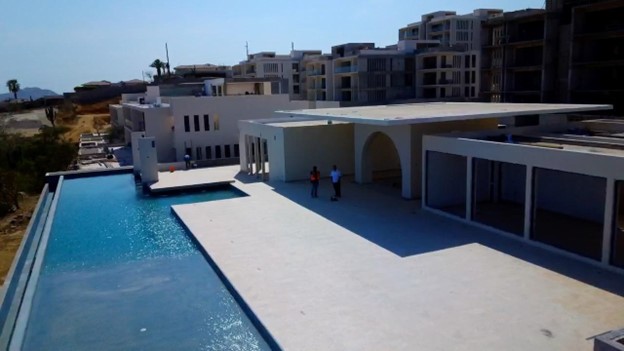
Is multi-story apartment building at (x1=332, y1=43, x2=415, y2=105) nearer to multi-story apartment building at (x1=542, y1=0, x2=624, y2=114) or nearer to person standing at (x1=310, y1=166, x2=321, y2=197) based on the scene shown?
multi-story apartment building at (x1=542, y1=0, x2=624, y2=114)

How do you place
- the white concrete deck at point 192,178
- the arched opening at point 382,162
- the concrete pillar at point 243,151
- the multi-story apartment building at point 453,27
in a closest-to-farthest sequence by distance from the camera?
the arched opening at point 382,162
the white concrete deck at point 192,178
the concrete pillar at point 243,151
the multi-story apartment building at point 453,27

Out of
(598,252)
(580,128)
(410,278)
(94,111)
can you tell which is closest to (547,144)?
(598,252)

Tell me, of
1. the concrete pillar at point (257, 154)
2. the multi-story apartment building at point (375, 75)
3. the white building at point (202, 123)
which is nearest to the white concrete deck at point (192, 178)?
the concrete pillar at point (257, 154)

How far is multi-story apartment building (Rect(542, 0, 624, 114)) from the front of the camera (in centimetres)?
3750

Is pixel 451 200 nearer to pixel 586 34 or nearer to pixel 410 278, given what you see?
pixel 410 278

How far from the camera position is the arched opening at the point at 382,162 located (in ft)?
70.4

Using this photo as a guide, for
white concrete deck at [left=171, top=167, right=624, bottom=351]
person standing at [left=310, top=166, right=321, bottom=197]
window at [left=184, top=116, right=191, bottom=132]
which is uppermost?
window at [left=184, top=116, right=191, bottom=132]

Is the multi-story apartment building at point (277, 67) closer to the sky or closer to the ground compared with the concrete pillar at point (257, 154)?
closer to the sky

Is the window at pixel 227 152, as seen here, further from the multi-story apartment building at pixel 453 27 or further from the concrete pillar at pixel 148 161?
the multi-story apartment building at pixel 453 27

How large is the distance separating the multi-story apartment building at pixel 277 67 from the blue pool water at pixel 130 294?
54.9m

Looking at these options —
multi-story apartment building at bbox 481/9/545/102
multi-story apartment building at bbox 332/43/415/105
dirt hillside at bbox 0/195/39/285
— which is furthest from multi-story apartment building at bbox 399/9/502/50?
dirt hillside at bbox 0/195/39/285

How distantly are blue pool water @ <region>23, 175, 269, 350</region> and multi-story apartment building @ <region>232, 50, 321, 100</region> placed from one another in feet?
180

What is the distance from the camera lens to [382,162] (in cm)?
2305

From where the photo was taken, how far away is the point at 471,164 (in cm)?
1452
